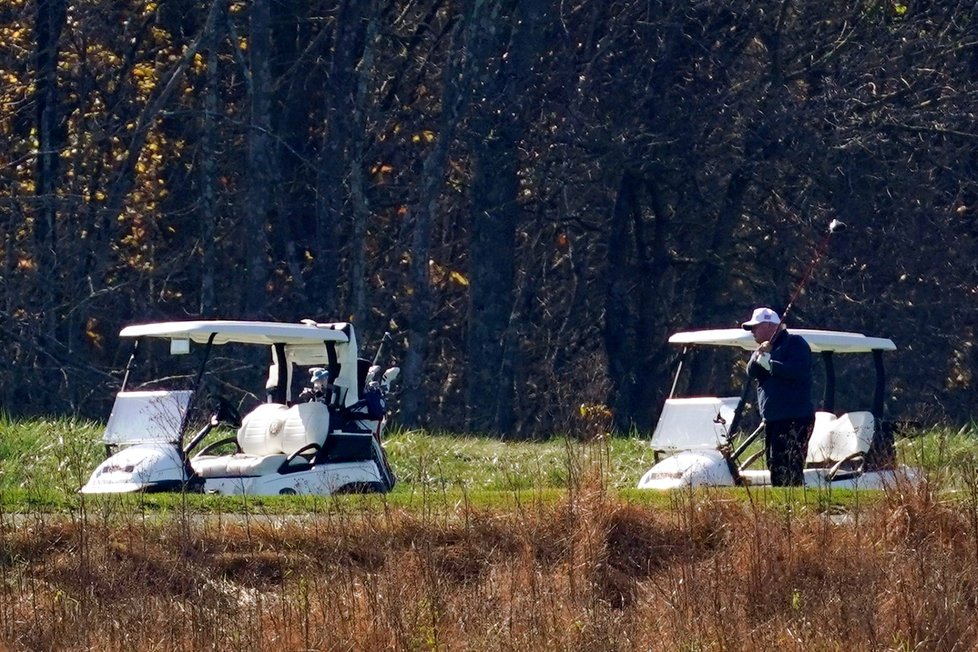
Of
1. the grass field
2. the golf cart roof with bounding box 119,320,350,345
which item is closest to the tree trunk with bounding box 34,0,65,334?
the golf cart roof with bounding box 119,320,350,345

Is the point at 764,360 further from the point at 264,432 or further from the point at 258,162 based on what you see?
the point at 258,162

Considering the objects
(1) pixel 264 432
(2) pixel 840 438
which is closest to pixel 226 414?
(1) pixel 264 432

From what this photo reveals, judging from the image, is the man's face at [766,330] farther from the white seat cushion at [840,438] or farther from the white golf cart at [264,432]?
the white golf cart at [264,432]

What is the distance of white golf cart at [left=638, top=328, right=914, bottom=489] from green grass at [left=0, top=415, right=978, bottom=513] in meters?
0.33

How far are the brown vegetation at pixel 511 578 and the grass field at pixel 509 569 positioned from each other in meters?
0.02

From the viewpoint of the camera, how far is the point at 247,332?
15.0m

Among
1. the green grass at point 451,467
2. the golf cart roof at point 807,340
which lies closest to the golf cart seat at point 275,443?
the green grass at point 451,467

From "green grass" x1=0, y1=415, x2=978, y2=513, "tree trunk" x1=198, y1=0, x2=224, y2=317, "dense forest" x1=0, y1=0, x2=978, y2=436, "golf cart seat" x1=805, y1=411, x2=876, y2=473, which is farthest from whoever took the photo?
"dense forest" x1=0, y1=0, x2=978, y2=436

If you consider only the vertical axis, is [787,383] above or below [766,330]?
below

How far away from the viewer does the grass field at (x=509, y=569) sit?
10219mm

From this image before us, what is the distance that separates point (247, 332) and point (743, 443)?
4076 mm

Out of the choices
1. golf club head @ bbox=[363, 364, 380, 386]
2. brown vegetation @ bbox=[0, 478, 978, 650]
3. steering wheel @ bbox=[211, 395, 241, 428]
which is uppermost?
golf club head @ bbox=[363, 364, 380, 386]

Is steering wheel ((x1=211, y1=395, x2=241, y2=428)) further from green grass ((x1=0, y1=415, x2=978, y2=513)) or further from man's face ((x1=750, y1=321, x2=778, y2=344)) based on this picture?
man's face ((x1=750, y1=321, x2=778, y2=344))

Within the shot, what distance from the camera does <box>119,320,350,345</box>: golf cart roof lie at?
586 inches
